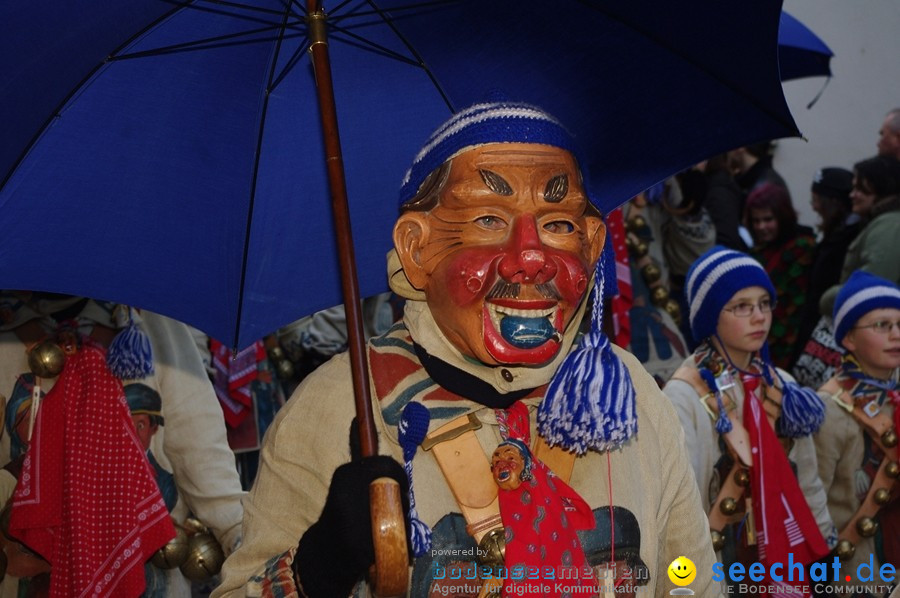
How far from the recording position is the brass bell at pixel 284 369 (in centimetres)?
659

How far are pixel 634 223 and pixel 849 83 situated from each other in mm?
3489

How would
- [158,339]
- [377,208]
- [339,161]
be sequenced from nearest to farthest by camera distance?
[339,161] → [377,208] → [158,339]

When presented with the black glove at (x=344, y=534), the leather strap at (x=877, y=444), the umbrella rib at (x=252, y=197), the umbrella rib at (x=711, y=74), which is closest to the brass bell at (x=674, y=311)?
the leather strap at (x=877, y=444)

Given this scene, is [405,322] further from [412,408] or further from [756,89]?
[756,89]

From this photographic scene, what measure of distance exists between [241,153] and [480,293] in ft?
2.29

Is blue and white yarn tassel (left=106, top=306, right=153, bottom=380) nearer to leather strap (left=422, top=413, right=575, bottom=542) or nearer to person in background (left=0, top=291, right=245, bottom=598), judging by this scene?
person in background (left=0, top=291, right=245, bottom=598)

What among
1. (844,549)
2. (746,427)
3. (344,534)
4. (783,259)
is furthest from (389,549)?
(783,259)

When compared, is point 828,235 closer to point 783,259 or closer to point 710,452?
point 783,259

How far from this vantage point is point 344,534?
6.93 ft

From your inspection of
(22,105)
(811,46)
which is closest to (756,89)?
(22,105)

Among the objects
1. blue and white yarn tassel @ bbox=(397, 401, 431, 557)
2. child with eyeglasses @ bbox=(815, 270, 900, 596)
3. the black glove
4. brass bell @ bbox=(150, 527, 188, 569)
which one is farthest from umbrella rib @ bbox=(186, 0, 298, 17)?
child with eyeglasses @ bbox=(815, 270, 900, 596)

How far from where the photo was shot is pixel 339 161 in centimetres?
236

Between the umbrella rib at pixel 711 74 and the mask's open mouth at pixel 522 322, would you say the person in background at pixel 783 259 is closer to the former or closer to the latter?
the umbrella rib at pixel 711 74

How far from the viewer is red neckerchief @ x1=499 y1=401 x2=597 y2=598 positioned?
2.31m
